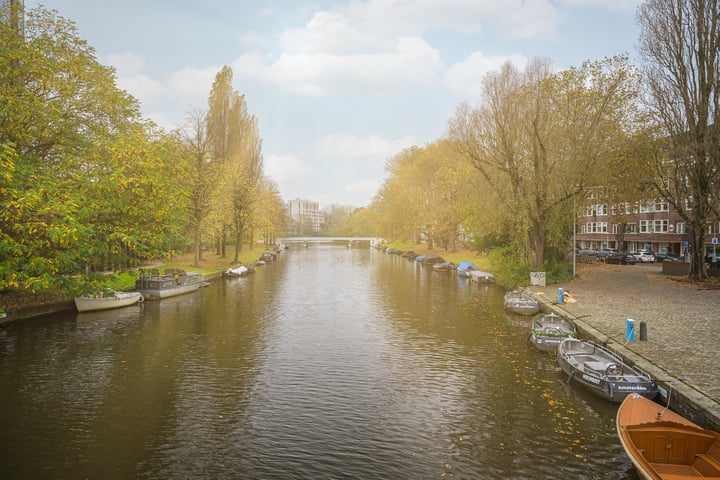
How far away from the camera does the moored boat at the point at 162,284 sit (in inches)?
1400

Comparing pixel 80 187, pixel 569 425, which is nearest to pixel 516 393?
pixel 569 425

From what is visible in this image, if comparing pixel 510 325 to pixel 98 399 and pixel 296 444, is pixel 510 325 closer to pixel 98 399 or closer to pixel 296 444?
pixel 296 444

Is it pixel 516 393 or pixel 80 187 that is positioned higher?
pixel 80 187

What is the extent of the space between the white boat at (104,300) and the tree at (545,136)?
102 ft

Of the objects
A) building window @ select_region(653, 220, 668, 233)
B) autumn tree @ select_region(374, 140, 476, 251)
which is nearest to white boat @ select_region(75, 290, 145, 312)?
autumn tree @ select_region(374, 140, 476, 251)

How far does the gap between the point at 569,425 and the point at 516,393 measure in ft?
8.72

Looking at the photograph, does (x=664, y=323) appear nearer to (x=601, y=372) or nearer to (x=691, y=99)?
(x=601, y=372)

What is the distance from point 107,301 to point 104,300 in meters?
0.28

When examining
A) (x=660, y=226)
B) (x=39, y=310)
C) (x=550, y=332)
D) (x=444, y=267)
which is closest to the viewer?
(x=550, y=332)

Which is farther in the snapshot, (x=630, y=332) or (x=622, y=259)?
(x=622, y=259)

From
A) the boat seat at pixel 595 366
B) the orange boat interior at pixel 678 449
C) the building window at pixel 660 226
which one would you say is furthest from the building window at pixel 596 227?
the orange boat interior at pixel 678 449

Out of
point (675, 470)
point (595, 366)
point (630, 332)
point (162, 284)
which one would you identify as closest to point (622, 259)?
point (630, 332)

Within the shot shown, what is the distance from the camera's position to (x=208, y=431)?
42.6 ft

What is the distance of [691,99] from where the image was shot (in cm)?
3466
